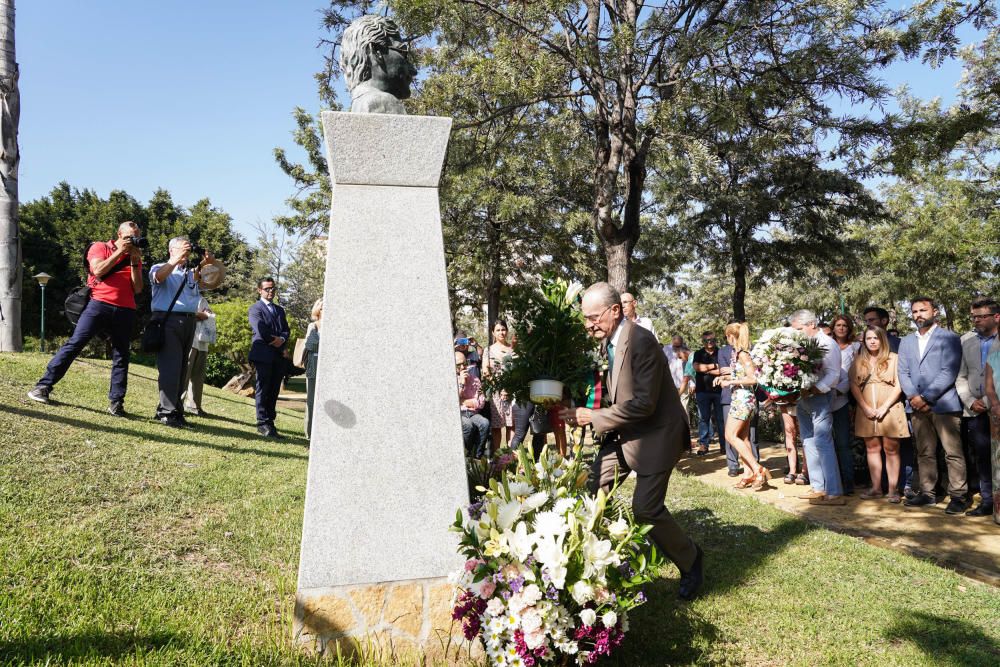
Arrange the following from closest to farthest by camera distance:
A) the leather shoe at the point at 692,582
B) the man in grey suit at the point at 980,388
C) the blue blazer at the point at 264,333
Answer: the leather shoe at the point at 692,582 < the man in grey suit at the point at 980,388 < the blue blazer at the point at 264,333

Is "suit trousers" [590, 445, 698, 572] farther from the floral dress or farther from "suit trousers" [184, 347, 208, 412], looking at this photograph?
"suit trousers" [184, 347, 208, 412]

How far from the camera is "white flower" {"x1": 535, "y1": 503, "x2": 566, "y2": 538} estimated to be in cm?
294

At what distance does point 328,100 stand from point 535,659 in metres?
15.6

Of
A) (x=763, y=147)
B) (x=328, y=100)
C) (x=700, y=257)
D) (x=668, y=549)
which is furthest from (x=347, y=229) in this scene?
(x=700, y=257)

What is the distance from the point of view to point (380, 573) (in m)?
3.25

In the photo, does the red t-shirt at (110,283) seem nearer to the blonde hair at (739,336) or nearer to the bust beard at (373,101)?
the bust beard at (373,101)

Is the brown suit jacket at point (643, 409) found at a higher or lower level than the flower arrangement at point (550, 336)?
lower

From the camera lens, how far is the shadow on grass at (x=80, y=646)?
2.70 metres

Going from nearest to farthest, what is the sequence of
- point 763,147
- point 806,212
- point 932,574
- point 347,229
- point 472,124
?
1. point 347,229
2. point 932,574
3. point 763,147
4. point 472,124
5. point 806,212

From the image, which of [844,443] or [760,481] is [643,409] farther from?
[844,443]

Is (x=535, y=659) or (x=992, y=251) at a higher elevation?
(x=992, y=251)

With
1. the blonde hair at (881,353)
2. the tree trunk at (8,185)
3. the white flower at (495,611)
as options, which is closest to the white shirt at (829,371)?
the blonde hair at (881,353)

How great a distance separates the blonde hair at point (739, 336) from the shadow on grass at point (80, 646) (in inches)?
287

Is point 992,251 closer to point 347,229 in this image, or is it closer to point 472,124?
point 472,124
